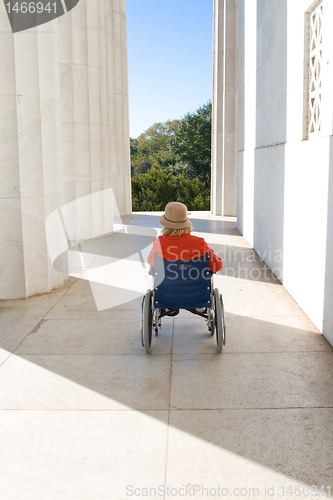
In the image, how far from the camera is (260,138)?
9.09 metres

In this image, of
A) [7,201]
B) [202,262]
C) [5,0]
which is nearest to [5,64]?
[5,0]

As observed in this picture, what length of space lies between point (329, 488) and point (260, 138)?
7174 mm

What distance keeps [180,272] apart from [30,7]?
424 centimetres

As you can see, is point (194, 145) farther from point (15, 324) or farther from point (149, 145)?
point (149, 145)

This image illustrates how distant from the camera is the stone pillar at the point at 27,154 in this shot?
6.28 m

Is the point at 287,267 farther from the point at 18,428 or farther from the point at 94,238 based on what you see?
the point at 94,238

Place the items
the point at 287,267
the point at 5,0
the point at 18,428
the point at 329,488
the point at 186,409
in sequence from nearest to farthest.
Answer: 1. the point at 329,488
2. the point at 18,428
3. the point at 186,409
4. the point at 5,0
5. the point at 287,267

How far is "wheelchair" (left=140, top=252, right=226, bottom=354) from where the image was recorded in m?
4.50

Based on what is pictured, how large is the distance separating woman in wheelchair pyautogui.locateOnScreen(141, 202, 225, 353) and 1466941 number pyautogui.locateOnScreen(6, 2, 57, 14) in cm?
359

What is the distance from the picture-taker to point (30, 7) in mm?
6402

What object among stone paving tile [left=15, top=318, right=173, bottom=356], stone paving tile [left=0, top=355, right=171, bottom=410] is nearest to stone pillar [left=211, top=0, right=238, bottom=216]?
stone paving tile [left=15, top=318, right=173, bottom=356]

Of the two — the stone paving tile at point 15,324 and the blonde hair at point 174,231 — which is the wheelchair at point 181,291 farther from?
the stone paving tile at point 15,324

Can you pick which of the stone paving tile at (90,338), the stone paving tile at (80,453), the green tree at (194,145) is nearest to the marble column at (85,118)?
the stone paving tile at (90,338)

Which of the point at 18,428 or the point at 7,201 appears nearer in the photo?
the point at 18,428
